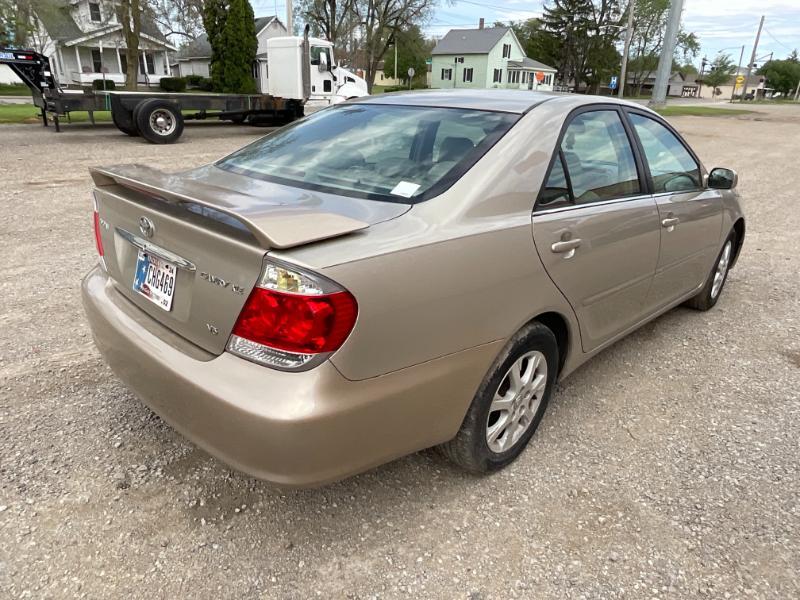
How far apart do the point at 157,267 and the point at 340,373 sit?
0.88 m

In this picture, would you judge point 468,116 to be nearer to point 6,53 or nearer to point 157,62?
point 6,53

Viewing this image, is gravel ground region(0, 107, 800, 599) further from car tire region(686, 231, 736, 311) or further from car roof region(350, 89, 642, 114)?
car roof region(350, 89, 642, 114)

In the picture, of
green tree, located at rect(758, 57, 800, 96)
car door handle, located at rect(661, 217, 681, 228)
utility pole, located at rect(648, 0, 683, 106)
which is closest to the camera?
car door handle, located at rect(661, 217, 681, 228)

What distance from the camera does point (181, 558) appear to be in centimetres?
201

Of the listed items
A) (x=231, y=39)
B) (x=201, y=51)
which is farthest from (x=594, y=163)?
(x=201, y=51)

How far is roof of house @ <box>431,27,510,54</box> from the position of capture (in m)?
61.8

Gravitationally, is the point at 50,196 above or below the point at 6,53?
below

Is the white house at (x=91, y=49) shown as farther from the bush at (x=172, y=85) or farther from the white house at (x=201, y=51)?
the bush at (x=172, y=85)

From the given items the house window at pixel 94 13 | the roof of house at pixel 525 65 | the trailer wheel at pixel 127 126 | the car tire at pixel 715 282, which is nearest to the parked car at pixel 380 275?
the car tire at pixel 715 282

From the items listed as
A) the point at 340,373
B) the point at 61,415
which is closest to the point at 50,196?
the point at 61,415

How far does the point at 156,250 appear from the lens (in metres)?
2.09

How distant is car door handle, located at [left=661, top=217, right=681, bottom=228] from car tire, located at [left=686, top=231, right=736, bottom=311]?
1082 mm

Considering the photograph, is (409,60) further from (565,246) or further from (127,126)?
(565,246)

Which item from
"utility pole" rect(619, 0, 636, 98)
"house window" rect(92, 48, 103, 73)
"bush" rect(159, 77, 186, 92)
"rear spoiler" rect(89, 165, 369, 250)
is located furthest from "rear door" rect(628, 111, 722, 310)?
"house window" rect(92, 48, 103, 73)
